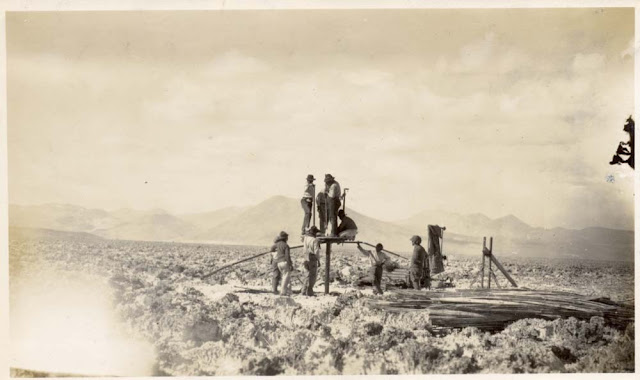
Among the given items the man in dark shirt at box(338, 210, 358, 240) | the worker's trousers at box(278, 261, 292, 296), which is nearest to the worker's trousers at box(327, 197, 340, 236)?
the man in dark shirt at box(338, 210, 358, 240)

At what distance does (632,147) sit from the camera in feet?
50.0

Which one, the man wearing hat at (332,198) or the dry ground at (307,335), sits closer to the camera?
the dry ground at (307,335)

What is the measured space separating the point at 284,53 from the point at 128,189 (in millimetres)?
4276

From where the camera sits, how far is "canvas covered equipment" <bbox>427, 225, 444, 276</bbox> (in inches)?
627

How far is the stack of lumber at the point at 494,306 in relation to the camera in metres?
14.0

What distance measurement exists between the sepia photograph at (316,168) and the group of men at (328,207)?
0.07 meters

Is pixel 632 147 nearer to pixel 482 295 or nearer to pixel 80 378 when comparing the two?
pixel 482 295

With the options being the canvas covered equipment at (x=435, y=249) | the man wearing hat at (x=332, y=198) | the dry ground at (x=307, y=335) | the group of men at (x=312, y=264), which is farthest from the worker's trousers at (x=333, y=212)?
the canvas covered equipment at (x=435, y=249)

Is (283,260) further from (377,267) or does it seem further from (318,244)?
(377,267)

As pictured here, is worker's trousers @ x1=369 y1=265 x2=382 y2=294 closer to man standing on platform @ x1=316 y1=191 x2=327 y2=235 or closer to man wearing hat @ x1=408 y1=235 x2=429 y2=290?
man wearing hat @ x1=408 y1=235 x2=429 y2=290

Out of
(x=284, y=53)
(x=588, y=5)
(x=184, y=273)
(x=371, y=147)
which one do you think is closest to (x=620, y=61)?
(x=588, y=5)

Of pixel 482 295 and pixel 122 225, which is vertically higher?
pixel 122 225

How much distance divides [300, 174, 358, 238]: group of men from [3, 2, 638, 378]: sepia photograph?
0.07 m

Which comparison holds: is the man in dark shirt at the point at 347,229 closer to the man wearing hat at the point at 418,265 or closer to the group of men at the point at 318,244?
the group of men at the point at 318,244
